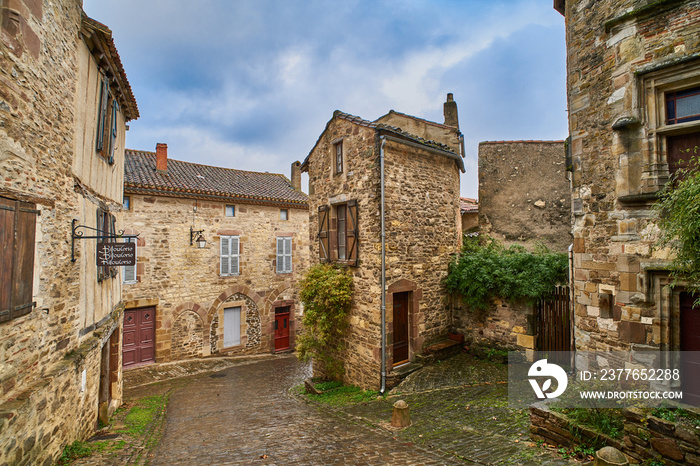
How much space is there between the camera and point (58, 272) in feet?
16.9

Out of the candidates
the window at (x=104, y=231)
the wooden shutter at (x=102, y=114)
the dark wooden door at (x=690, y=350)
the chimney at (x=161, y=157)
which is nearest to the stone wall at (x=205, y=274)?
the chimney at (x=161, y=157)

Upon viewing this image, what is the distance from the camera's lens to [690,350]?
486 cm

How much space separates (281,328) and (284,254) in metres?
3.46

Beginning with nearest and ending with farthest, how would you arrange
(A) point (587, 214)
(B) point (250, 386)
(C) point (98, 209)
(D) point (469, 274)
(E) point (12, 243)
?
(E) point (12, 243) → (A) point (587, 214) → (C) point (98, 209) → (D) point (469, 274) → (B) point (250, 386)

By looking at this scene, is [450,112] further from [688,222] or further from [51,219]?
[51,219]

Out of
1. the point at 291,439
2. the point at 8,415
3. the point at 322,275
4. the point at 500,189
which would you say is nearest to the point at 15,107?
the point at 8,415

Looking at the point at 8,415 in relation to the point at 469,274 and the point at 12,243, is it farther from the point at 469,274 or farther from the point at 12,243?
the point at 469,274

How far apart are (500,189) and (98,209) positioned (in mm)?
10742

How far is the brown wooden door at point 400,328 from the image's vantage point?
31.1 ft

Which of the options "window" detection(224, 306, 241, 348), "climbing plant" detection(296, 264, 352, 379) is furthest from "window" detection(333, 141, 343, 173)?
"window" detection(224, 306, 241, 348)

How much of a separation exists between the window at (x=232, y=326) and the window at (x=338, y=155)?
810 centimetres

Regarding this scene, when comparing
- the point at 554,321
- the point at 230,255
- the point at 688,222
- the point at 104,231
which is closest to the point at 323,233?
the point at 104,231

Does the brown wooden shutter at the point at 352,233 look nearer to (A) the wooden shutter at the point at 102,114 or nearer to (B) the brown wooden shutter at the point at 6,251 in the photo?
(A) the wooden shutter at the point at 102,114

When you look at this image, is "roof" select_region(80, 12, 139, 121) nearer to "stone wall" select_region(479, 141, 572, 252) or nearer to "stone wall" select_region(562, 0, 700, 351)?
"stone wall" select_region(562, 0, 700, 351)
